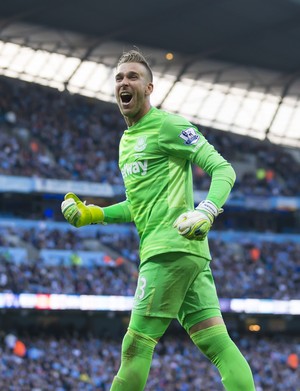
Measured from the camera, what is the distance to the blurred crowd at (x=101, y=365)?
2872cm

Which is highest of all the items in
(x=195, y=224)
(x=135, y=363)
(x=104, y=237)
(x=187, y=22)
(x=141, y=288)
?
(x=187, y=22)

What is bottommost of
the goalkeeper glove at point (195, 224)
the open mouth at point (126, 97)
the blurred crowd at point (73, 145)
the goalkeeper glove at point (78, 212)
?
the goalkeeper glove at point (195, 224)

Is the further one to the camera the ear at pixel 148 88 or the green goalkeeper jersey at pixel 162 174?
the ear at pixel 148 88

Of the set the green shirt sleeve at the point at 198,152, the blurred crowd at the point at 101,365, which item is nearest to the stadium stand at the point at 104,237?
the blurred crowd at the point at 101,365

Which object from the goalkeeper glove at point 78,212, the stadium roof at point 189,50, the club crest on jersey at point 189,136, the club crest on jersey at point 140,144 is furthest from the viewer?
the stadium roof at point 189,50

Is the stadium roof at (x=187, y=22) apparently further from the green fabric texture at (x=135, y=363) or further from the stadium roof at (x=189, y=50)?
the green fabric texture at (x=135, y=363)

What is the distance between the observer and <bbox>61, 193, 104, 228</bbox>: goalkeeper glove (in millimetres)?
6719

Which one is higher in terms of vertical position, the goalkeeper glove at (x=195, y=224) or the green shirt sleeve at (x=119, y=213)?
the green shirt sleeve at (x=119, y=213)

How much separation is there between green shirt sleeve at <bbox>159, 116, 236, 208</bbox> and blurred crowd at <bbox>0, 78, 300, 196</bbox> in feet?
108

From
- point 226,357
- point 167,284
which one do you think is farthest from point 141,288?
point 226,357

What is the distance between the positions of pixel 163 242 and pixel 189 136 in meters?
0.72

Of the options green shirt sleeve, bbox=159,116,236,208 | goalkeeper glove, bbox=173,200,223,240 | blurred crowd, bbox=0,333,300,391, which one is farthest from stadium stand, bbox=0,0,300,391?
goalkeeper glove, bbox=173,200,223,240

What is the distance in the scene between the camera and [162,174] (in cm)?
644

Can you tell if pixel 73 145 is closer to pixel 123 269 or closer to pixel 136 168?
pixel 123 269
